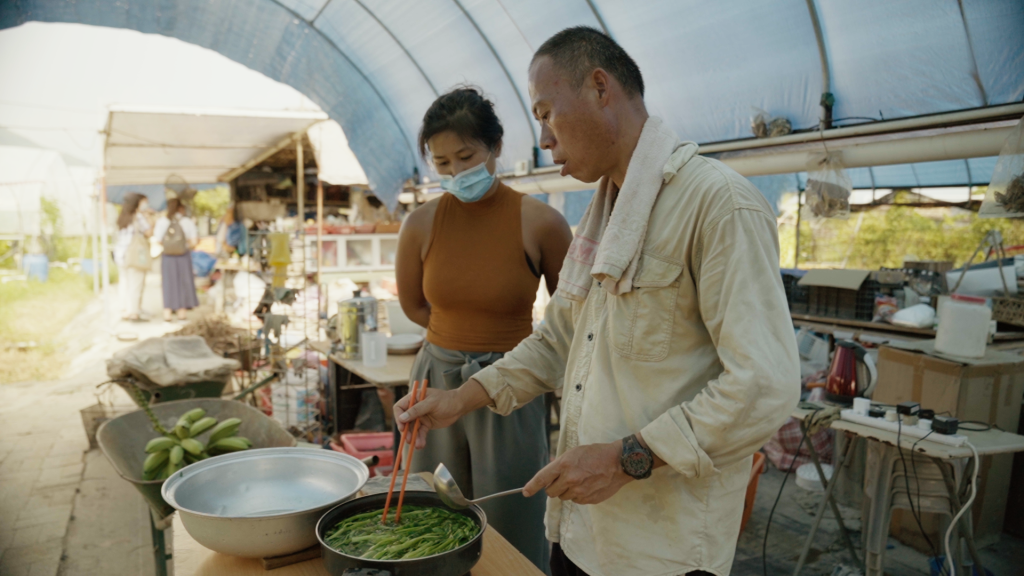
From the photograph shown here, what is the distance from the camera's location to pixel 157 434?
10.00 ft

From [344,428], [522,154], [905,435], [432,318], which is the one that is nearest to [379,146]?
[522,154]

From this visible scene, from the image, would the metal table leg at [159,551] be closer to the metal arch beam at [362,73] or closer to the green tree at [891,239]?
the metal arch beam at [362,73]

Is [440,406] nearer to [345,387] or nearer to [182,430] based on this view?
[182,430]

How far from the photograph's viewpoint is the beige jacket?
111cm

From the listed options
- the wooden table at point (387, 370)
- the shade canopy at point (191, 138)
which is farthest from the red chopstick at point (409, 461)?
the shade canopy at point (191, 138)

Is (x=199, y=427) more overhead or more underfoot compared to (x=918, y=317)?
more underfoot

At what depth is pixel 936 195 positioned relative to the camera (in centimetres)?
779

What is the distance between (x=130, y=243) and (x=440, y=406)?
396 inches

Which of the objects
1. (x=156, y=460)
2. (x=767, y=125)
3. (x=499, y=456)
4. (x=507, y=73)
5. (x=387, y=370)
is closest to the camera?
(x=499, y=456)

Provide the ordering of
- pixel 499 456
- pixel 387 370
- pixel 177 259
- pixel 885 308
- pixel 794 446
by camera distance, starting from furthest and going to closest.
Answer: pixel 177 259 → pixel 885 308 → pixel 794 446 → pixel 387 370 → pixel 499 456

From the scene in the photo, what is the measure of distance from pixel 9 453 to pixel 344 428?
2.92m

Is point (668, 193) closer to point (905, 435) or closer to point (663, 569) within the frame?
point (663, 569)

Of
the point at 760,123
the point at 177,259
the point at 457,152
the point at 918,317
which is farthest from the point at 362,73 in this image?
the point at 918,317

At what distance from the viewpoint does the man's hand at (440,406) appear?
1592 mm
